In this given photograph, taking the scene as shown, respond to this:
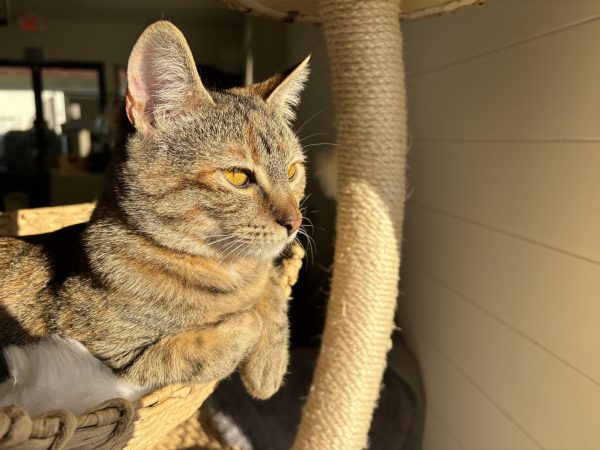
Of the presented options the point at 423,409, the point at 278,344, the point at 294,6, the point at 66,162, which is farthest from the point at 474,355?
the point at 66,162

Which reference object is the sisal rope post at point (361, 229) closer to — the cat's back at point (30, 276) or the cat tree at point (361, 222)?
the cat tree at point (361, 222)

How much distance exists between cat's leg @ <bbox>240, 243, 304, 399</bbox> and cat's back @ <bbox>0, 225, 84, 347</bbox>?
35cm

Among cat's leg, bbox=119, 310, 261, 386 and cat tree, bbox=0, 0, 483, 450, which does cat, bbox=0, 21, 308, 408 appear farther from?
cat tree, bbox=0, 0, 483, 450

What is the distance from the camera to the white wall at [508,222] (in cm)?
91

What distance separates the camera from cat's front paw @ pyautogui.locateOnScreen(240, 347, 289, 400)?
865 millimetres

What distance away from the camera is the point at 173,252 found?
2.73 ft

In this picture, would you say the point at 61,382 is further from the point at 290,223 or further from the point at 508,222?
the point at 508,222

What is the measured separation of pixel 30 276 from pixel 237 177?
41 centimetres

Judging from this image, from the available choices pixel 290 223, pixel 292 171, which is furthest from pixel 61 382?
pixel 292 171

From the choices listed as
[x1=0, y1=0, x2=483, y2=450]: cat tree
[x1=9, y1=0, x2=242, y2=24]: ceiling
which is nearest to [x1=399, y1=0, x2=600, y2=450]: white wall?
[x1=0, y1=0, x2=483, y2=450]: cat tree

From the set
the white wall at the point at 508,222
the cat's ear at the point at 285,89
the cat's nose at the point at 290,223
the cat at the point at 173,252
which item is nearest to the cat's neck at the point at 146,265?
the cat at the point at 173,252

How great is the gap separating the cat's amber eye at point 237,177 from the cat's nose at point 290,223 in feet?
0.29

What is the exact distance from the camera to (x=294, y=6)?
3.63 ft

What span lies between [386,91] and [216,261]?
1.54 ft
